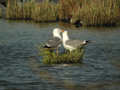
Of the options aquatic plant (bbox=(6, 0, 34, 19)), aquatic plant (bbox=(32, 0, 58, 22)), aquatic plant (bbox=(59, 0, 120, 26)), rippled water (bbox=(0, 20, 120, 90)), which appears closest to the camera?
rippled water (bbox=(0, 20, 120, 90))

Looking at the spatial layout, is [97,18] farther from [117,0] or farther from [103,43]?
[103,43]

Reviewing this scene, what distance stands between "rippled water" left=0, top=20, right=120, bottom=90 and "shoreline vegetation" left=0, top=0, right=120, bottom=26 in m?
7.11

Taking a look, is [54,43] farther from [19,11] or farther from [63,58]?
[19,11]

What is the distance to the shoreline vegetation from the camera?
2866 cm

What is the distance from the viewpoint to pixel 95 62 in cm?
1444

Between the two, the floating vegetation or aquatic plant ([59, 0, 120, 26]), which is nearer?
the floating vegetation

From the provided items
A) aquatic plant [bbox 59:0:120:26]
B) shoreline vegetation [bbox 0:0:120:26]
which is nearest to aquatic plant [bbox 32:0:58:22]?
shoreline vegetation [bbox 0:0:120:26]

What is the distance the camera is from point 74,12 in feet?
104

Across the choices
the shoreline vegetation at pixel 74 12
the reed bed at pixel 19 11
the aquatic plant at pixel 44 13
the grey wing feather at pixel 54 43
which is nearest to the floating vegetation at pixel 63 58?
the grey wing feather at pixel 54 43

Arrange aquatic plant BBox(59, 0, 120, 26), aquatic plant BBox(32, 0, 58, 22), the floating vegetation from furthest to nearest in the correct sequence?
aquatic plant BBox(32, 0, 58, 22) < aquatic plant BBox(59, 0, 120, 26) < the floating vegetation

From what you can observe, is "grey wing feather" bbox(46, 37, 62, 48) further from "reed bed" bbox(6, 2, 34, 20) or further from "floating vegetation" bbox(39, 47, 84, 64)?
"reed bed" bbox(6, 2, 34, 20)

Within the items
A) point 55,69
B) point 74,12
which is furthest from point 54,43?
point 74,12

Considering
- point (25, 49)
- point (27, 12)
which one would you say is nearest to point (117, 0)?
point (27, 12)

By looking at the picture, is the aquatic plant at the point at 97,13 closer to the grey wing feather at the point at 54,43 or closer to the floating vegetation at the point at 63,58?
the grey wing feather at the point at 54,43
